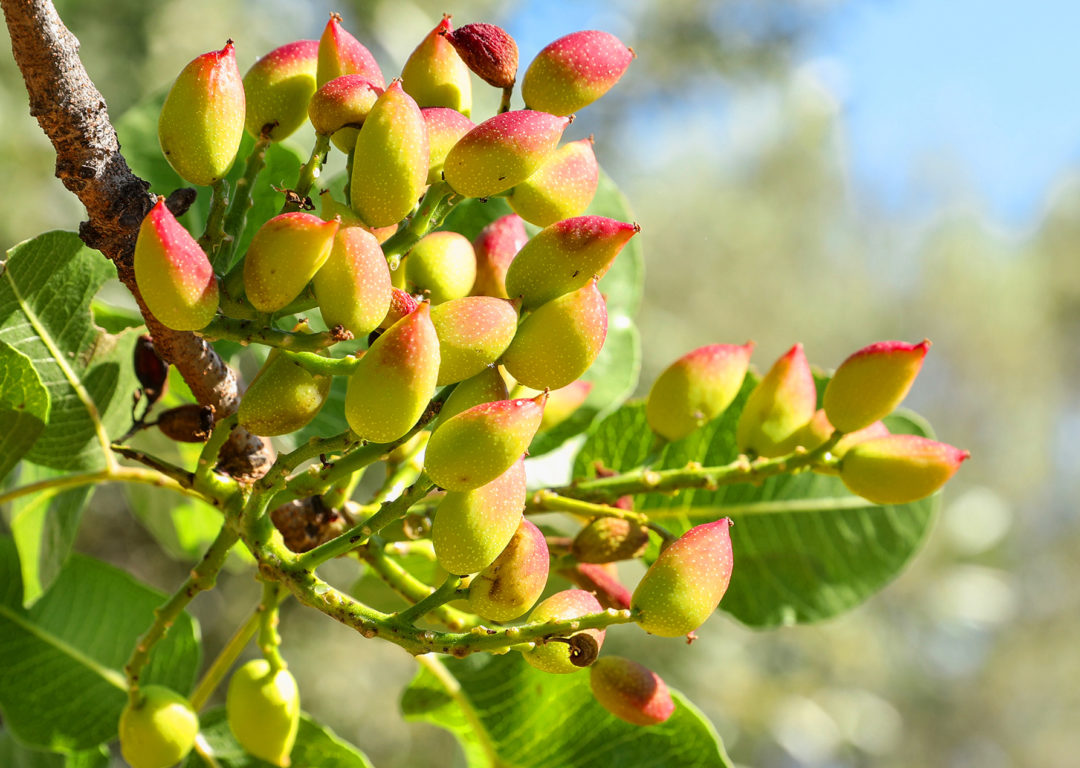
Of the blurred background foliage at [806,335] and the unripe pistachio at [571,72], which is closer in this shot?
the unripe pistachio at [571,72]

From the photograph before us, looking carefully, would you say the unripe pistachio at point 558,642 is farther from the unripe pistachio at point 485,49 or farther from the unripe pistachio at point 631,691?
the unripe pistachio at point 485,49

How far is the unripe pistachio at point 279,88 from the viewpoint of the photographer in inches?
22.4

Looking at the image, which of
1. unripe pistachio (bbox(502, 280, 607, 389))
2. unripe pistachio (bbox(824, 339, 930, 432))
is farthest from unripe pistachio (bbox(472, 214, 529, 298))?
unripe pistachio (bbox(824, 339, 930, 432))

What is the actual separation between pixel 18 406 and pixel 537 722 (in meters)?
0.44

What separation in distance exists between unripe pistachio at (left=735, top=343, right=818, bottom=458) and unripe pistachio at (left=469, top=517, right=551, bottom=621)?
0.26m

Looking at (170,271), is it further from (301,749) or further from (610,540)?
(301,749)

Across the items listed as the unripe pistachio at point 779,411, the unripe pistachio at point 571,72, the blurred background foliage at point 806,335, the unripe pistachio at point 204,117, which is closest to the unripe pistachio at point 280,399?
the unripe pistachio at point 204,117

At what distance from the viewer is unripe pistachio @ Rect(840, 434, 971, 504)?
0.61m

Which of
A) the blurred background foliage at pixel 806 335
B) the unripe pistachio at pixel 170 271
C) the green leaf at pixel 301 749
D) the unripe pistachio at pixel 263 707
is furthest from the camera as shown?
the blurred background foliage at pixel 806 335

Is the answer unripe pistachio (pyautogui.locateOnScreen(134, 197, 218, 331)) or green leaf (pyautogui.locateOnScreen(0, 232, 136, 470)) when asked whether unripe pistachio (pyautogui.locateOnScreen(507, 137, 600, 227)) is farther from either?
green leaf (pyautogui.locateOnScreen(0, 232, 136, 470))

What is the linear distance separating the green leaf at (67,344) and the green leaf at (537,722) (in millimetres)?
322

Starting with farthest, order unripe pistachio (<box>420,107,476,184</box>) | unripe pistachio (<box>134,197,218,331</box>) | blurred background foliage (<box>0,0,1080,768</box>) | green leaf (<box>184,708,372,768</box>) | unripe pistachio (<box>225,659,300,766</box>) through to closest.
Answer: blurred background foliage (<box>0,0,1080,768</box>) → green leaf (<box>184,708,372,768</box>) → unripe pistachio (<box>225,659,300,766</box>) → unripe pistachio (<box>420,107,476,184</box>) → unripe pistachio (<box>134,197,218,331</box>)

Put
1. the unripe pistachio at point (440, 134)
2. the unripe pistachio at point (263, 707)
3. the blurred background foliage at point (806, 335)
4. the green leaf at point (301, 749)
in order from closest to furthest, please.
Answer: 1. the unripe pistachio at point (440, 134)
2. the unripe pistachio at point (263, 707)
3. the green leaf at point (301, 749)
4. the blurred background foliage at point (806, 335)

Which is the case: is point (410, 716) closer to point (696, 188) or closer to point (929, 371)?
point (696, 188)
